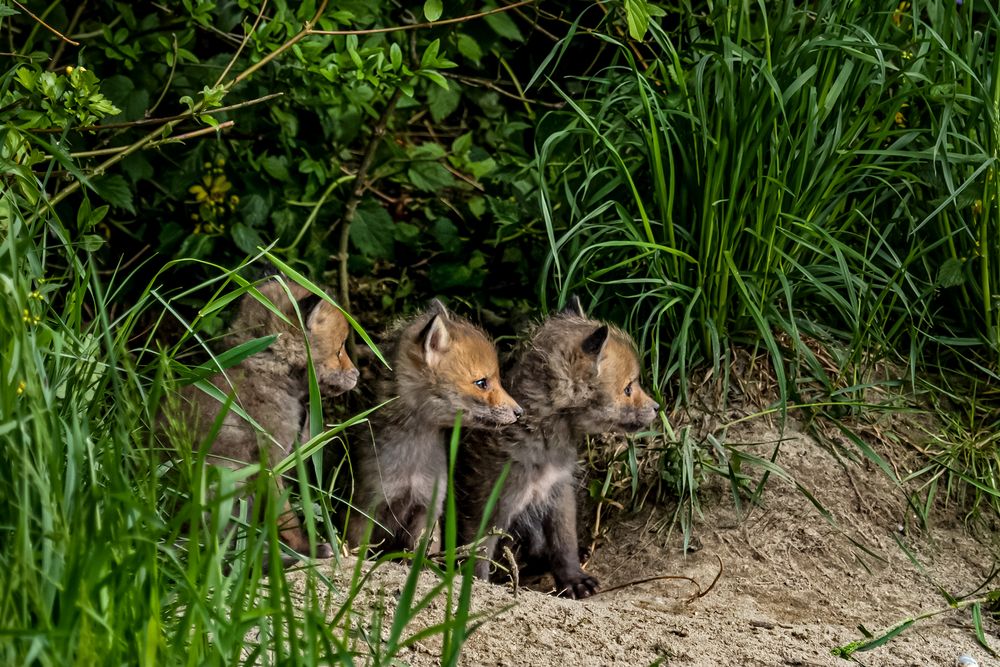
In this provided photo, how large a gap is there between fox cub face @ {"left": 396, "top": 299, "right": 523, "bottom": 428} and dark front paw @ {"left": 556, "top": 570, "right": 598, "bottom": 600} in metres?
0.71

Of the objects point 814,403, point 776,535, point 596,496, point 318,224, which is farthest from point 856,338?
point 318,224

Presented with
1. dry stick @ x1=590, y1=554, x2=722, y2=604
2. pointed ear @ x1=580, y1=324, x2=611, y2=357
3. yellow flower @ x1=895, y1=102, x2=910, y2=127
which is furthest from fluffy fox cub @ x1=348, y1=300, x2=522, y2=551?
yellow flower @ x1=895, y1=102, x2=910, y2=127

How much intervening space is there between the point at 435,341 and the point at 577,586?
114 centimetres

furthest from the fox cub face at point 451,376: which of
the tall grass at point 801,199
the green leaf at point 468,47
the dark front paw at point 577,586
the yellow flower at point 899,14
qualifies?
the yellow flower at point 899,14

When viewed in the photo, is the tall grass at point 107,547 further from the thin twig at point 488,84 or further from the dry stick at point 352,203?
the thin twig at point 488,84

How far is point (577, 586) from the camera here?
5184 millimetres

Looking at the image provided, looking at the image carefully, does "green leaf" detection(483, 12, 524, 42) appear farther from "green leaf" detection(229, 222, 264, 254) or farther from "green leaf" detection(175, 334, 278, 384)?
"green leaf" detection(175, 334, 278, 384)

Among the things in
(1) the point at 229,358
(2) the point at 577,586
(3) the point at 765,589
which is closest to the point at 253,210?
(2) the point at 577,586

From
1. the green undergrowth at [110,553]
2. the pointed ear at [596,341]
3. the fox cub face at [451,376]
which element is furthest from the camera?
the fox cub face at [451,376]

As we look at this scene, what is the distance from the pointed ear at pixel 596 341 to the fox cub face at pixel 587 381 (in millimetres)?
11

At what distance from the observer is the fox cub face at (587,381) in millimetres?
5199

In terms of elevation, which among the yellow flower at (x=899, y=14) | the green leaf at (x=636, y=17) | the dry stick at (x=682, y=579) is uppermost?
the green leaf at (x=636, y=17)

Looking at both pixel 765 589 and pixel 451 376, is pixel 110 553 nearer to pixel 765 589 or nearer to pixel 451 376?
pixel 451 376

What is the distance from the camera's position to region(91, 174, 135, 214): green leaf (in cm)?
537
